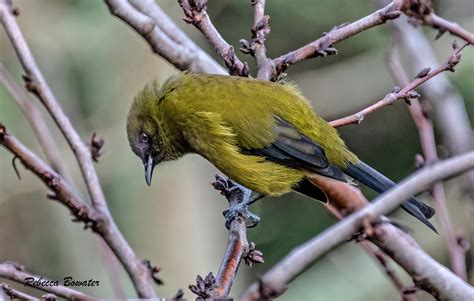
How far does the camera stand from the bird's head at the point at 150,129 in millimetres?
4059

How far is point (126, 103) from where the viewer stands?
8.55 m

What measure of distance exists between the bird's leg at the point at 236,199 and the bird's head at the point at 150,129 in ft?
1.47

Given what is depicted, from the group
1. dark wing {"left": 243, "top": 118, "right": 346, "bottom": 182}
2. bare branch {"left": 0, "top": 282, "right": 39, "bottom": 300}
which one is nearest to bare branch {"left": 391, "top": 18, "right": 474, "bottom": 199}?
dark wing {"left": 243, "top": 118, "right": 346, "bottom": 182}

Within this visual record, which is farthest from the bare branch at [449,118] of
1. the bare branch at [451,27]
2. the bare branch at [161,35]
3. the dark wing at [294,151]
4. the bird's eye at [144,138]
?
the bird's eye at [144,138]

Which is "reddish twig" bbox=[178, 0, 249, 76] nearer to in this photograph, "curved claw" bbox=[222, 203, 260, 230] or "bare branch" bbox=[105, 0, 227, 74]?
"bare branch" bbox=[105, 0, 227, 74]

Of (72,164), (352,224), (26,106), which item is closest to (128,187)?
(72,164)

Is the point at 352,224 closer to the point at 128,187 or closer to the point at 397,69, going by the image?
the point at 397,69

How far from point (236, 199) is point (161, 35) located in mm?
864

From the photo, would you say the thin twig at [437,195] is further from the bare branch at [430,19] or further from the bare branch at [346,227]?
the bare branch at [346,227]

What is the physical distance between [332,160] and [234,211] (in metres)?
0.62

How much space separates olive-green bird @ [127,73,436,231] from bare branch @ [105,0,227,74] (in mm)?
127

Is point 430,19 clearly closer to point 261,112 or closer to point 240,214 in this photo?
point 240,214

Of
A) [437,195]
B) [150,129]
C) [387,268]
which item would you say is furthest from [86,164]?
[150,129]

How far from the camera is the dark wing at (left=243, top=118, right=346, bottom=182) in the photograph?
3652 mm
